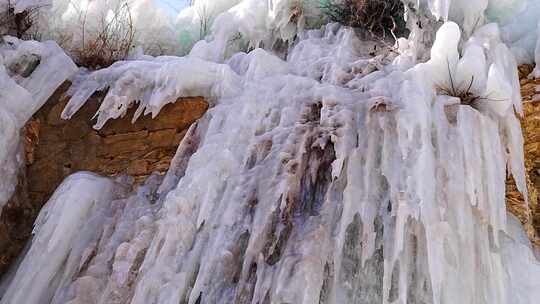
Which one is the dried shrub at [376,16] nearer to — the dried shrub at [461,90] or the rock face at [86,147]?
the dried shrub at [461,90]

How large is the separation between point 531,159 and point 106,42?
291cm

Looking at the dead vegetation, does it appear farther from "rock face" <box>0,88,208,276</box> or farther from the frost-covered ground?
"rock face" <box>0,88,208,276</box>

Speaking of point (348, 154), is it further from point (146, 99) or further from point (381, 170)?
point (146, 99)

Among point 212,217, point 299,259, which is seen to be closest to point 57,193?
point 212,217

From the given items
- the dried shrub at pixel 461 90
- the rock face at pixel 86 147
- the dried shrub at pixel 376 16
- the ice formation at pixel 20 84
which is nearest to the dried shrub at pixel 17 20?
the ice formation at pixel 20 84

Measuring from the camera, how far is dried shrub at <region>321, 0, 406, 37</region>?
4.05m

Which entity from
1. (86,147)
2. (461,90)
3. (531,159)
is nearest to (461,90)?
(461,90)

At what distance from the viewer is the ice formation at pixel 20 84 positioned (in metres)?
3.37

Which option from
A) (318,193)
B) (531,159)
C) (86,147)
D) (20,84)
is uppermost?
(20,84)

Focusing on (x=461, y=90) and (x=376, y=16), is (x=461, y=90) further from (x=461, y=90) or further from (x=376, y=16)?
(x=376, y=16)

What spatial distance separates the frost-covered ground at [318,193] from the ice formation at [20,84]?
0.12 feet

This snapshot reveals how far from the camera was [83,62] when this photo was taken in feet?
13.3

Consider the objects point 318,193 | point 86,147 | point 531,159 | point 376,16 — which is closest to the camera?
point 318,193

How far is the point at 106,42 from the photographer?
4152 millimetres
